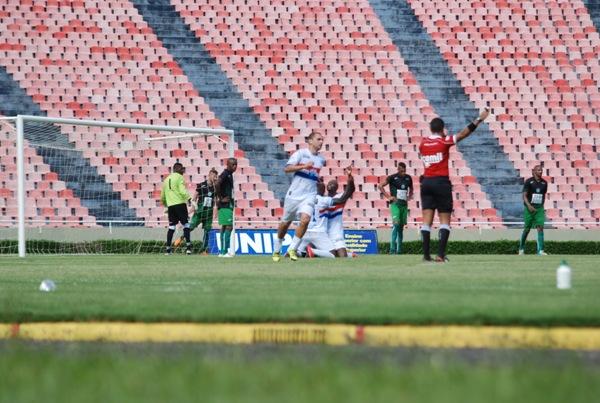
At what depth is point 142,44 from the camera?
3475 cm

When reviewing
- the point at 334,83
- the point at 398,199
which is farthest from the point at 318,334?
the point at 334,83

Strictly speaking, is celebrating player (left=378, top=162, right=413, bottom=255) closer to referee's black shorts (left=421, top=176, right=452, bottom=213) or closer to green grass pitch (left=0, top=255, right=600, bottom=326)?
referee's black shorts (left=421, top=176, right=452, bottom=213)

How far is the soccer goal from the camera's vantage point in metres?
27.9

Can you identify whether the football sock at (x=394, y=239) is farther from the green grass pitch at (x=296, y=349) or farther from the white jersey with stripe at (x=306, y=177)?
the green grass pitch at (x=296, y=349)

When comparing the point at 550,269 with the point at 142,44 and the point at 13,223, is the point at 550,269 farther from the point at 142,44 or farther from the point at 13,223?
the point at 142,44

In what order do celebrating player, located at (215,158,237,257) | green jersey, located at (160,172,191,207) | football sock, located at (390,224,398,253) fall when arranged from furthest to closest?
football sock, located at (390,224,398,253) < green jersey, located at (160,172,191,207) < celebrating player, located at (215,158,237,257)

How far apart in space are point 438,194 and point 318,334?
859 cm

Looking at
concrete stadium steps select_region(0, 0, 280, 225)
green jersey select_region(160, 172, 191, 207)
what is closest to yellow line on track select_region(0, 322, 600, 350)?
green jersey select_region(160, 172, 191, 207)

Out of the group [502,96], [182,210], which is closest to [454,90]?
[502,96]

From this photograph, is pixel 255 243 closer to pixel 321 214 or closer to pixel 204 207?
pixel 204 207

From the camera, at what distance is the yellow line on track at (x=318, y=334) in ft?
26.1

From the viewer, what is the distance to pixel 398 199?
2705 centimetres

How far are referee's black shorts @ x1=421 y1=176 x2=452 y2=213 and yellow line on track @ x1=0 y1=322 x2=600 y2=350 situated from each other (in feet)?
27.6

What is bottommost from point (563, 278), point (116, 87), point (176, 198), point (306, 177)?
point (563, 278)
